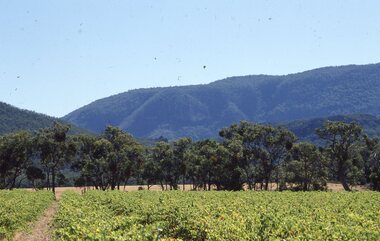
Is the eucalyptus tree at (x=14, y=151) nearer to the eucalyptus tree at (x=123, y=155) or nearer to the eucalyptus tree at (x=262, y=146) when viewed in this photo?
the eucalyptus tree at (x=123, y=155)

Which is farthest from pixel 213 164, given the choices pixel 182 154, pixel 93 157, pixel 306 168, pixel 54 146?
pixel 54 146

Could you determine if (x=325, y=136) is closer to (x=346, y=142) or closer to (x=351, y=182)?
(x=346, y=142)

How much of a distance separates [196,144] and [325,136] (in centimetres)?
3071

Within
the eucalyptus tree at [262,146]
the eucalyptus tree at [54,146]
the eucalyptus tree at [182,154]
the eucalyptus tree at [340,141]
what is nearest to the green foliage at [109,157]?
the eucalyptus tree at [54,146]

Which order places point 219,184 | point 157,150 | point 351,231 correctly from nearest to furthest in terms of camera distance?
point 351,231
point 219,184
point 157,150

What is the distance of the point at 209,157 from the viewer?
316 ft

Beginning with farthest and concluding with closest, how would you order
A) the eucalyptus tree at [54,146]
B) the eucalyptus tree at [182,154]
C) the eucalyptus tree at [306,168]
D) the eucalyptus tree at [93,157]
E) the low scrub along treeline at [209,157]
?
the eucalyptus tree at [182,154] < the eucalyptus tree at [93,157] < the eucalyptus tree at [54,146] < the eucalyptus tree at [306,168] < the low scrub along treeline at [209,157]

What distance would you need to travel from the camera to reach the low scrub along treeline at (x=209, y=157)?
9256cm

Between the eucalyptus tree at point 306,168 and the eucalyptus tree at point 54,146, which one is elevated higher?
the eucalyptus tree at point 54,146

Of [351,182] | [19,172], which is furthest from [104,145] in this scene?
[351,182]

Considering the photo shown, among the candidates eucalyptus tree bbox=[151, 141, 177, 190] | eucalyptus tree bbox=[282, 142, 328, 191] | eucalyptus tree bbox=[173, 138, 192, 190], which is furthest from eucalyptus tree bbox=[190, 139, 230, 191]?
eucalyptus tree bbox=[282, 142, 328, 191]

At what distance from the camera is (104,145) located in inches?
3890

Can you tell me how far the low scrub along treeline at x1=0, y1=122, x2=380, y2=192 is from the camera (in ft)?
304

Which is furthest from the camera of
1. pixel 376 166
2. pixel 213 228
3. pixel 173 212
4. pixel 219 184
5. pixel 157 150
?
pixel 157 150
